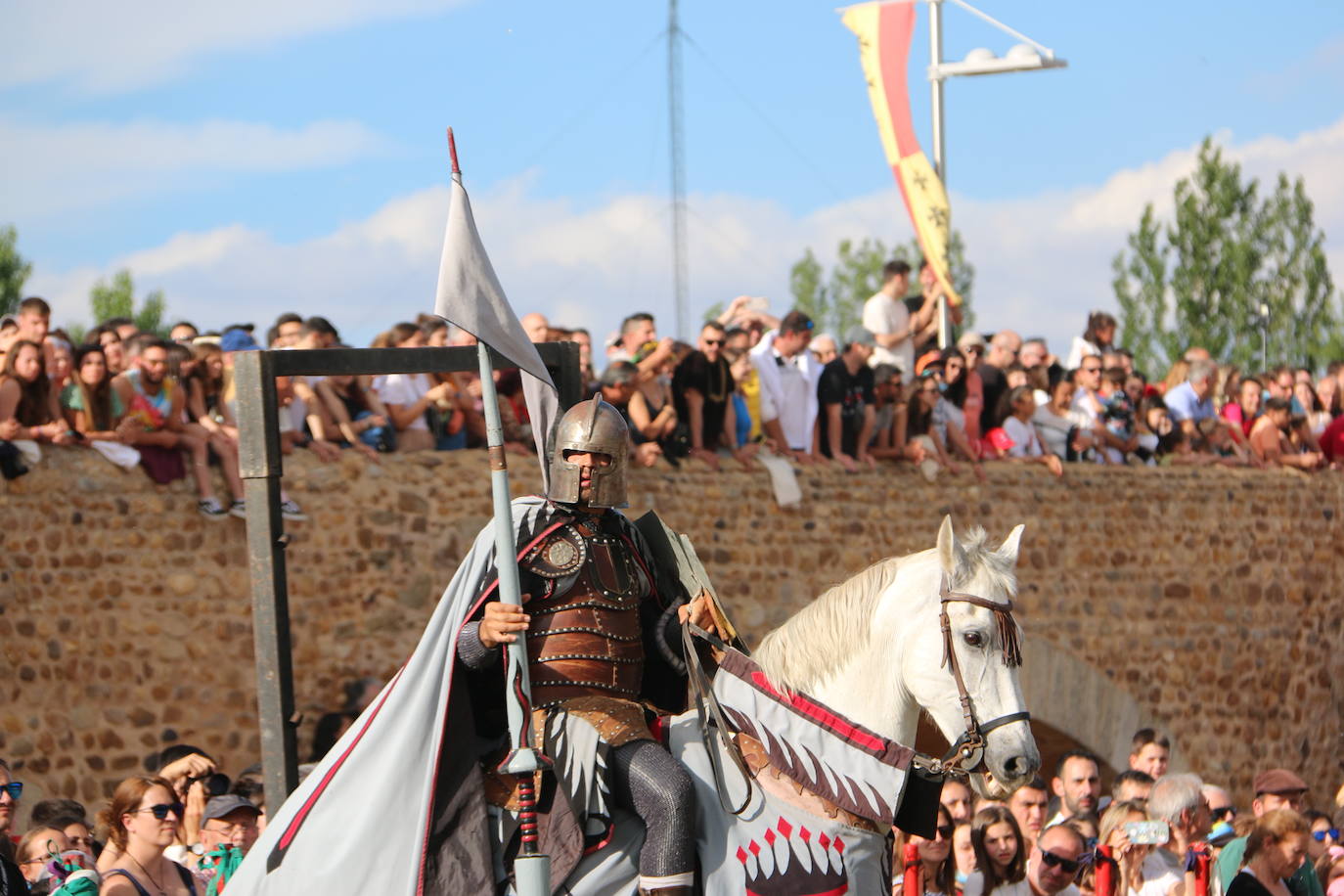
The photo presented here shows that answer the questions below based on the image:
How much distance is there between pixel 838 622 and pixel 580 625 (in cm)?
74

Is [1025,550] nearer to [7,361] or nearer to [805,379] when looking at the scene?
[805,379]

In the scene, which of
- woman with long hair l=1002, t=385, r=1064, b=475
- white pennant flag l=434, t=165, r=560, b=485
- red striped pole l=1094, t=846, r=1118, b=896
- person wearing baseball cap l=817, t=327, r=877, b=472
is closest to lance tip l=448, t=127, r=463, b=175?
white pennant flag l=434, t=165, r=560, b=485

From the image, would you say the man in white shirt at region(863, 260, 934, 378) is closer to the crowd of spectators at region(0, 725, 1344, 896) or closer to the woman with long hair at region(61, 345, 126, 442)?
the crowd of spectators at region(0, 725, 1344, 896)

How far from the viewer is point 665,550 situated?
5.90m

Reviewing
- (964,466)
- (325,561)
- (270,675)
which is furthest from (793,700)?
(964,466)

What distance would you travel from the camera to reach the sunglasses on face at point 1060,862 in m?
7.38

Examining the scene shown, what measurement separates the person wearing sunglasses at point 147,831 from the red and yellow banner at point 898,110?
1089cm

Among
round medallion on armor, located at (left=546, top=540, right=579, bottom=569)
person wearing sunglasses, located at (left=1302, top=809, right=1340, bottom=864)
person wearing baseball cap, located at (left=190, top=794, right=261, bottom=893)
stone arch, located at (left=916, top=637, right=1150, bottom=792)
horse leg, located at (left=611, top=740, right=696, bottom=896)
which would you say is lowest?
stone arch, located at (left=916, top=637, right=1150, bottom=792)

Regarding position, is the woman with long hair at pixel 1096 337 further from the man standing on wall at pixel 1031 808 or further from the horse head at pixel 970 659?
the horse head at pixel 970 659

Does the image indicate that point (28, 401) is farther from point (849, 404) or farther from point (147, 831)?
point (849, 404)

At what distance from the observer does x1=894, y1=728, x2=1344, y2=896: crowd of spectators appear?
7.16m

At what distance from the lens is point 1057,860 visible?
7391mm

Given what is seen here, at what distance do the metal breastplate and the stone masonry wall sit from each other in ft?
17.5

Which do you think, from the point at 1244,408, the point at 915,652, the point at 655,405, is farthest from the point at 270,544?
the point at 1244,408
